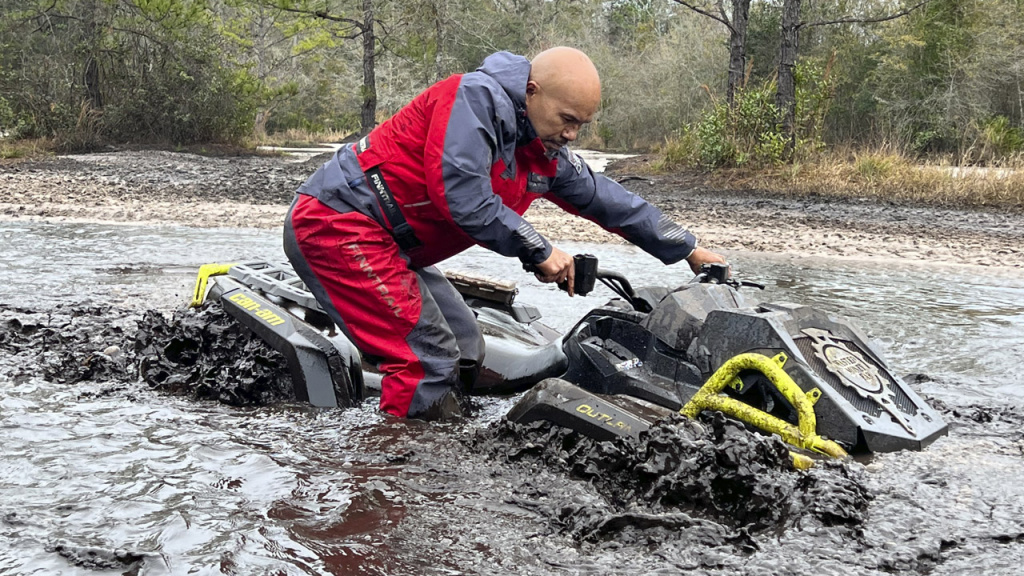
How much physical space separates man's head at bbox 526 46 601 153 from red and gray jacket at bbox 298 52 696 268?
48 millimetres

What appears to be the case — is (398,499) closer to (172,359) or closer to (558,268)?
(558,268)

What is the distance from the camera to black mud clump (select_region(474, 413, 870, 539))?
9.39 ft

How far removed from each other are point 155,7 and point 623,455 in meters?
24.3

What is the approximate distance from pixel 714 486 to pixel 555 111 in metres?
1.56

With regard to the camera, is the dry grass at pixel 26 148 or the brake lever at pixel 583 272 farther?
the dry grass at pixel 26 148

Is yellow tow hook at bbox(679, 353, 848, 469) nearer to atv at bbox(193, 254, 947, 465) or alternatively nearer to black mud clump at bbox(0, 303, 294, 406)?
atv at bbox(193, 254, 947, 465)

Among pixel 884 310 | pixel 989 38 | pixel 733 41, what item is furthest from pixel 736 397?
pixel 989 38

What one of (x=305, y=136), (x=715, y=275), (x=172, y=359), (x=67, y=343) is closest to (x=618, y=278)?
(x=715, y=275)

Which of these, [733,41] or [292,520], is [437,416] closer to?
[292,520]

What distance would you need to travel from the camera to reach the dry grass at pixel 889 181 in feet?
42.7

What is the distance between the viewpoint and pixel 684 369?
Result: 3.45 m

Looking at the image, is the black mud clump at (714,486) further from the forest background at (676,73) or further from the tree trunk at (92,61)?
the tree trunk at (92,61)

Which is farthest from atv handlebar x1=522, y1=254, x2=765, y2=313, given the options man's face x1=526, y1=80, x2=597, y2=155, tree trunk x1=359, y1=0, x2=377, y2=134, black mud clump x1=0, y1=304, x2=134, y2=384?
tree trunk x1=359, y1=0, x2=377, y2=134

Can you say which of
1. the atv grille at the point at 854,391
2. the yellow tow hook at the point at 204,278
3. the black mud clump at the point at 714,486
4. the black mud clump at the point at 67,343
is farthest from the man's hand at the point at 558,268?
the black mud clump at the point at 67,343
